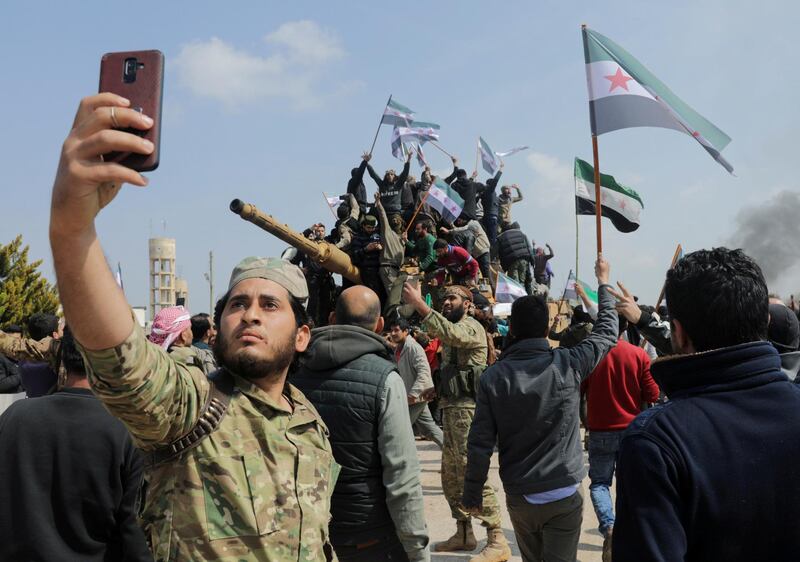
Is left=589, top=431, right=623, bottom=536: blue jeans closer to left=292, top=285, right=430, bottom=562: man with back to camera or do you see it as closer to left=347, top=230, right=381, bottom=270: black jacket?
left=292, top=285, right=430, bottom=562: man with back to camera

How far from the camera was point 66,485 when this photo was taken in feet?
8.84

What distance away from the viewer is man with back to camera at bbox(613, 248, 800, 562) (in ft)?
5.88

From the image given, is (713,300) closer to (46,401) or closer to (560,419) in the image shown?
(46,401)

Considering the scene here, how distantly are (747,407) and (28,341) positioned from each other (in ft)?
21.0

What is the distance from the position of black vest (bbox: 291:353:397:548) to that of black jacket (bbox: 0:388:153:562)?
3.14ft

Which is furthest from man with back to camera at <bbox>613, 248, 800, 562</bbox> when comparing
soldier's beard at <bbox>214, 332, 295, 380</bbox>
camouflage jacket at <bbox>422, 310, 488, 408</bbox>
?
camouflage jacket at <bbox>422, 310, 488, 408</bbox>

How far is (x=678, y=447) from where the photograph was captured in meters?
1.82

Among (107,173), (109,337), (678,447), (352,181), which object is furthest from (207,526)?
(352,181)

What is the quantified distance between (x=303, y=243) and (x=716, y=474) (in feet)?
36.2

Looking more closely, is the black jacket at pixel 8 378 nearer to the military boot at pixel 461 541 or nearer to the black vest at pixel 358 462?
the military boot at pixel 461 541

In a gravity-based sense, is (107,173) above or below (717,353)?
above

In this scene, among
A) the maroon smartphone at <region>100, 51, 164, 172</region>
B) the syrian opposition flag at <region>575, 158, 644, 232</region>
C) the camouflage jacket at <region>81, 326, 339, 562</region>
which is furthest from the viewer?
the syrian opposition flag at <region>575, 158, 644, 232</region>

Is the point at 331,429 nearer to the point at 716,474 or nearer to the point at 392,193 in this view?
the point at 716,474

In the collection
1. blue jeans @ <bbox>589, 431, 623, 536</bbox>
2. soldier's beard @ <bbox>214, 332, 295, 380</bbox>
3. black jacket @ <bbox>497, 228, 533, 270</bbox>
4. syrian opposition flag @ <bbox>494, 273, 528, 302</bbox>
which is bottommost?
blue jeans @ <bbox>589, 431, 623, 536</bbox>
